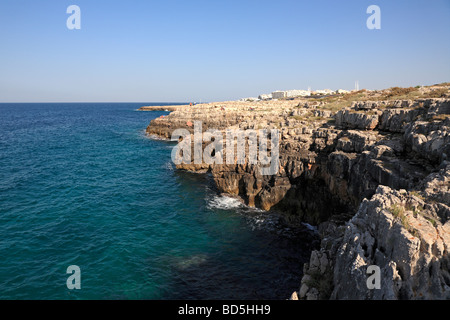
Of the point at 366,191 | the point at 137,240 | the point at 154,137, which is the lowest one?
the point at 137,240

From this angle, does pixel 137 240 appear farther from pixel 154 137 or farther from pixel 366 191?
pixel 154 137

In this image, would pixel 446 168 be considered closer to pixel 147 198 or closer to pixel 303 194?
pixel 303 194

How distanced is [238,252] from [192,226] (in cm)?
649

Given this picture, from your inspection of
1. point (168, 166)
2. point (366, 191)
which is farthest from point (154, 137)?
point (366, 191)

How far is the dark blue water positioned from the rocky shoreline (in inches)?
164

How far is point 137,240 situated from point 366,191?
20830 mm

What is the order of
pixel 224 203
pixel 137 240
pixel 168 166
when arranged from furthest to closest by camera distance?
pixel 168 166 → pixel 224 203 → pixel 137 240

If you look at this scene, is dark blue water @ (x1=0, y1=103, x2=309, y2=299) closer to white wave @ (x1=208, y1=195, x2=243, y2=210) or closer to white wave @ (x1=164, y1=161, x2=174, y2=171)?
white wave @ (x1=208, y1=195, x2=243, y2=210)

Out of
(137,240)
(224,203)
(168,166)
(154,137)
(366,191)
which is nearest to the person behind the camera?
(366,191)

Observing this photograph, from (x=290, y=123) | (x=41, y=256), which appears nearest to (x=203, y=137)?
(x=290, y=123)

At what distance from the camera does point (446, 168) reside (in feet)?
48.5

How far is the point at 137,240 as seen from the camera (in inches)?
973

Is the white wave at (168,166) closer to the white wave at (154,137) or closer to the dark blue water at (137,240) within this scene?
the dark blue water at (137,240)
